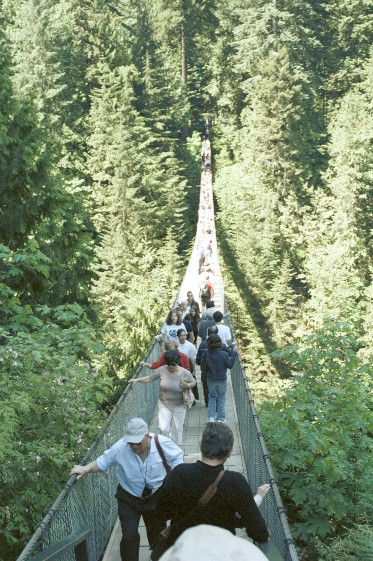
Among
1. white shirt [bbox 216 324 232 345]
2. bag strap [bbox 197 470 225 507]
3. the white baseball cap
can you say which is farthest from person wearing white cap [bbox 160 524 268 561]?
white shirt [bbox 216 324 232 345]

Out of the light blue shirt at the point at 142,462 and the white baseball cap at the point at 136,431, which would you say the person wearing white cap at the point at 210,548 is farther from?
the light blue shirt at the point at 142,462

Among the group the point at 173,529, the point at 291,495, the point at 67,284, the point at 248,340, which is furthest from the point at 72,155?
the point at 173,529

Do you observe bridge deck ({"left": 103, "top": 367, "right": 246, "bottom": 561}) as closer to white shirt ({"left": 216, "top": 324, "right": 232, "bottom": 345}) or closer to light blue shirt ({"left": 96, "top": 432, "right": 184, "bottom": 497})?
white shirt ({"left": 216, "top": 324, "right": 232, "bottom": 345})

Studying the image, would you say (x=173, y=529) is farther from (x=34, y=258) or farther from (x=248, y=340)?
(x=248, y=340)

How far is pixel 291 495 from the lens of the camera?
24.4ft

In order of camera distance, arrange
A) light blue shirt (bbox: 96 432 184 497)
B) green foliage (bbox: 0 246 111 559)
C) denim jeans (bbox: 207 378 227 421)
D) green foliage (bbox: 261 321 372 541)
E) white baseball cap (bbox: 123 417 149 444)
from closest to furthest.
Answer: white baseball cap (bbox: 123 417 149 444)
light blue shirt (bbox: 96 432 184 497)
green foliage (bbox: 0 246 111 559)
green foliage (bbox: 261 321 372 541)
denim jeans (bbox: 207 378 227 421)

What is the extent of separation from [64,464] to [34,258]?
12.2ft

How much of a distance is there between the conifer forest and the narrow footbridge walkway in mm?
391

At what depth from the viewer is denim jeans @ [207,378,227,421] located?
294 inches

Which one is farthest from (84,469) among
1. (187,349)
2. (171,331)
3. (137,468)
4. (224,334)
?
(171,331)

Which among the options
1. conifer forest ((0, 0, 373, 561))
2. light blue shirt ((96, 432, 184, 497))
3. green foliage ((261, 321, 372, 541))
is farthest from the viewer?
green foliage ((261, 321, 372, 541))

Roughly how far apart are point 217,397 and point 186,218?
118ft

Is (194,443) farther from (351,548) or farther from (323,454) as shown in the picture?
(351,548)

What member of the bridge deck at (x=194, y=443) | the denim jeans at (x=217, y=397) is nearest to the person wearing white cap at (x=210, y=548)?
the bridge deck at (x=194, y=443)
